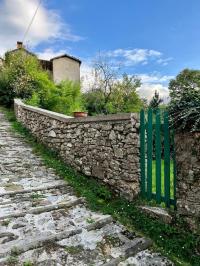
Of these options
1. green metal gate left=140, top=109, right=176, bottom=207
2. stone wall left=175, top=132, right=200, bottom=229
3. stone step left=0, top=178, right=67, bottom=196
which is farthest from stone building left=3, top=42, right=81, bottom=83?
stone wall left=175, top=132, right=200, bottom=229

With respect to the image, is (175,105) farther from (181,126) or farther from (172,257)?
(172,257)

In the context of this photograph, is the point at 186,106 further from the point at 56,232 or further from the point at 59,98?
the point at 59,98

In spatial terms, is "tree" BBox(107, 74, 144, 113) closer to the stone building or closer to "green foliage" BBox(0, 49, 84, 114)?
"green foliage" BBox(0, 49, 84, 114)

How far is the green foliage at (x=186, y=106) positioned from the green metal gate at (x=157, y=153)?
7.6 inches

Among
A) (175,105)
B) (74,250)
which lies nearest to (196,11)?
(175,105)

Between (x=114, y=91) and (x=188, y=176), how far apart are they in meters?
16.3

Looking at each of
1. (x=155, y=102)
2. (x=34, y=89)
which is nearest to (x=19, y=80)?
(x=34, y=89)

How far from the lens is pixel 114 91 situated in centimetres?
1983

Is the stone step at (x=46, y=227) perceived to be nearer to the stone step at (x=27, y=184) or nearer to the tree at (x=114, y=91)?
the stone step at (x=27, y=184)

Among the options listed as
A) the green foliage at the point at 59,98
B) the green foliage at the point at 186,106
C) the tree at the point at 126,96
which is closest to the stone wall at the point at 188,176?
the green foliage at the point at 186,106

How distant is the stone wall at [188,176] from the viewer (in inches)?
149

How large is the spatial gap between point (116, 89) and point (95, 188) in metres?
15.2

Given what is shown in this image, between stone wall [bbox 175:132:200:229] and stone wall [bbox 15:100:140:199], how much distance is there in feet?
2.69

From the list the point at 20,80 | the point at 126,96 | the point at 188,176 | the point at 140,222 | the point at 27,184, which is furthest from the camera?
the point at 126,96
